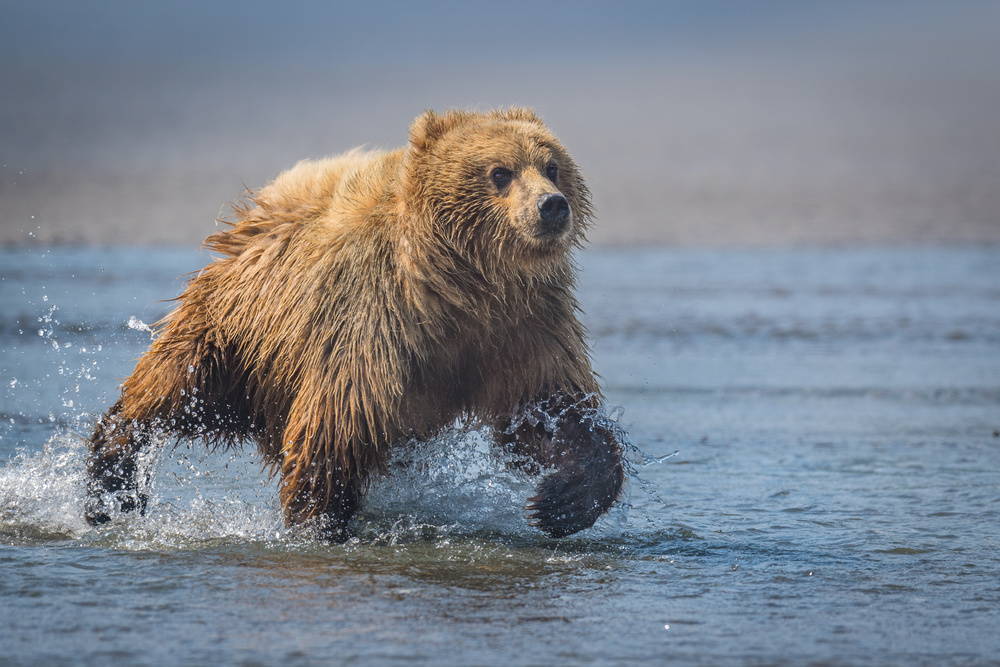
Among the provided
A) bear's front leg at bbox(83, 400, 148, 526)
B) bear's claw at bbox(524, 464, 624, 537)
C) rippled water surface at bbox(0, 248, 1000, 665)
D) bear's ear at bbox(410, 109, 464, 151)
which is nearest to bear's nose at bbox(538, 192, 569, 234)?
bear's ear at bbox(410, 109, 464, 151)

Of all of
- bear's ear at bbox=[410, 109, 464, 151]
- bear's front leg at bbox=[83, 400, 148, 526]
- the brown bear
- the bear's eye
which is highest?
bear's ear at bbox=[410, 109, 464, 151]

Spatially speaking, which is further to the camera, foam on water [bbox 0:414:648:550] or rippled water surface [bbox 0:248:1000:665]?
foam on water [bbox 0:414:648:550]

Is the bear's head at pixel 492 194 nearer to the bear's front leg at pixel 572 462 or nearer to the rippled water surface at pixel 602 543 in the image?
the bear's front leg at pixel 572 462

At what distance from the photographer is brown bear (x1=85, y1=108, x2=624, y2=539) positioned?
4844 millimetres

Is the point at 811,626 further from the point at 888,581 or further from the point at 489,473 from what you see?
the point at 489,473

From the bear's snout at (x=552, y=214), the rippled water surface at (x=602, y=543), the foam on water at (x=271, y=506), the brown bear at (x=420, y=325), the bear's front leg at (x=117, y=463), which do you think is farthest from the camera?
the bear's front leg at (x=117, y=463)

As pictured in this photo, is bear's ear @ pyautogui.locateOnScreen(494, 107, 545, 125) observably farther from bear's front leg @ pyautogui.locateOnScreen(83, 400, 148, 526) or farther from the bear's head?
bear's front leg @ pyautogui.locateOnScreen(83, 400, 148, 526)

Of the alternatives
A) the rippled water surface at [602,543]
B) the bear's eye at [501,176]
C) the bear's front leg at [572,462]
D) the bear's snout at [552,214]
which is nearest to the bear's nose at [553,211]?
the bear's snout at [552,214]

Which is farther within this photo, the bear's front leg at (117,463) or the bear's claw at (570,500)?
the bear's front leg at (117,463)

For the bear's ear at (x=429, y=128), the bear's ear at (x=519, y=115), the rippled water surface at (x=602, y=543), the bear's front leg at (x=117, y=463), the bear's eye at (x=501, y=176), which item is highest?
the bear's ear at (x=519, y=115)

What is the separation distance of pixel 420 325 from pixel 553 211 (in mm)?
721

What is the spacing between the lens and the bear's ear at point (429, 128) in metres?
4.98

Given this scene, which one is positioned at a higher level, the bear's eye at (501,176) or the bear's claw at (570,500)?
the bear's eye at (501,176)

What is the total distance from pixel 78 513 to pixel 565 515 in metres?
2.23
